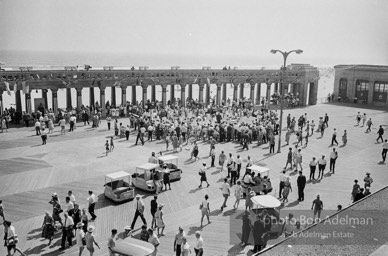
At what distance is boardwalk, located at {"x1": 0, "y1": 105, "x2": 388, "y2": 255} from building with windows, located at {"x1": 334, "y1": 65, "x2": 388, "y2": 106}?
21075mm

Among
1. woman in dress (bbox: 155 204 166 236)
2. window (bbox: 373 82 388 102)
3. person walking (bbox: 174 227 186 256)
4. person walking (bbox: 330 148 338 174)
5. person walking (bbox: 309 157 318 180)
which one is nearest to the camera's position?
person walking (bbox: 174 227 186 256)

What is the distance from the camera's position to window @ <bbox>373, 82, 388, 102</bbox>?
160ft

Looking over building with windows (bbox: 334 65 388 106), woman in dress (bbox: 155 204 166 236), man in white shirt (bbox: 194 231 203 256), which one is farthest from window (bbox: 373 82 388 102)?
man in white shirt (bbox: 194 231 203 256)

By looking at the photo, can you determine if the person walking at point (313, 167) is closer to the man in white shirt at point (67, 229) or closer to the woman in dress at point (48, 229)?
the man in white shirt at point (67, 229)

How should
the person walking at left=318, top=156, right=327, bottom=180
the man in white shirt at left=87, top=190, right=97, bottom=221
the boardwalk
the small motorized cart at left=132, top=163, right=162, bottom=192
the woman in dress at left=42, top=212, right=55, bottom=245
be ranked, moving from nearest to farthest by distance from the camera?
the woman in dress at left=42, top=212, right=55, bottom=245 < the boardwalk < the man in white shirt at left=87, top=190, right=97, bottom=221 < the small motorized cart at left=132, top=163, right=162, bottom=192 < the person walking at left=318, top=156, right=327, bottom=180

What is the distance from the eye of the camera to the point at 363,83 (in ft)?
168

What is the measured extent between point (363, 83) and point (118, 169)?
137 ft

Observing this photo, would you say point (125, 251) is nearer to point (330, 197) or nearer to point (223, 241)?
point (223, 241)

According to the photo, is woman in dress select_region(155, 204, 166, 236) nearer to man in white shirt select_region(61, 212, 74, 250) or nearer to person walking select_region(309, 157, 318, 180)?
man in white shirt select_region(61, 212, 74, 250)

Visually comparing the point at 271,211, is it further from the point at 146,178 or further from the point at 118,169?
the point at 118,169

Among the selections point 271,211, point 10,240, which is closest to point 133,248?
point 10,240

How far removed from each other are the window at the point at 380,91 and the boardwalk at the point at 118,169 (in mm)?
20912

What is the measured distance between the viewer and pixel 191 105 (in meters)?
→ 42.3

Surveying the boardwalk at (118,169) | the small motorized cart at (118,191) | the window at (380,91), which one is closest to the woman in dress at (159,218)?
the boardwalk at (118,169)
